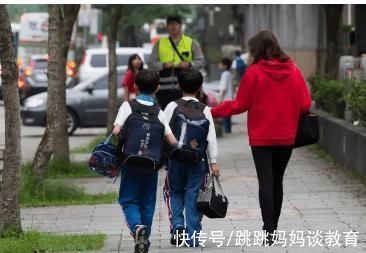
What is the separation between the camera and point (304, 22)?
3312 centimetres

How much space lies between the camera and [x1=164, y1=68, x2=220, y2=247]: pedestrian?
9.74 meters

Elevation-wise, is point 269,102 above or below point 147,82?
below

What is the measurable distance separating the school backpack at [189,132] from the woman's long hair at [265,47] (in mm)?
618

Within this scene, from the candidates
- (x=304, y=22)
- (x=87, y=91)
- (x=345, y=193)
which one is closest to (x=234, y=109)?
(x=345, y=193)

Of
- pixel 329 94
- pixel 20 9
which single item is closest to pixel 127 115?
pixel 329 94

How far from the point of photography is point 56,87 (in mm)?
15414

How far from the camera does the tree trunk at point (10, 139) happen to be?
10.2m

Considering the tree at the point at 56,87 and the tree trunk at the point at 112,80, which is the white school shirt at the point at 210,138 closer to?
the tree at the point at 56,87

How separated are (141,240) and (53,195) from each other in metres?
4.59

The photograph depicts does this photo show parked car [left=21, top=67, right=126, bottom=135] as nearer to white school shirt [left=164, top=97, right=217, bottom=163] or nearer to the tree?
the tree

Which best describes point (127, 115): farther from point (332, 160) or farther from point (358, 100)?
point (332, 160)

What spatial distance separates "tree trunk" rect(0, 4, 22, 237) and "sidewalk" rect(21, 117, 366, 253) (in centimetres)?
87

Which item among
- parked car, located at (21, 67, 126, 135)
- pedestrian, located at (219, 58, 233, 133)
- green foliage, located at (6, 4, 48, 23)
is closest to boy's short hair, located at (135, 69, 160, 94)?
pedestrian, located at (219, 58, 233, 133)

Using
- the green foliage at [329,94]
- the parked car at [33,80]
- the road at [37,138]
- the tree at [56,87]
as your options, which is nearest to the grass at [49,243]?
the tree at [56,87]
